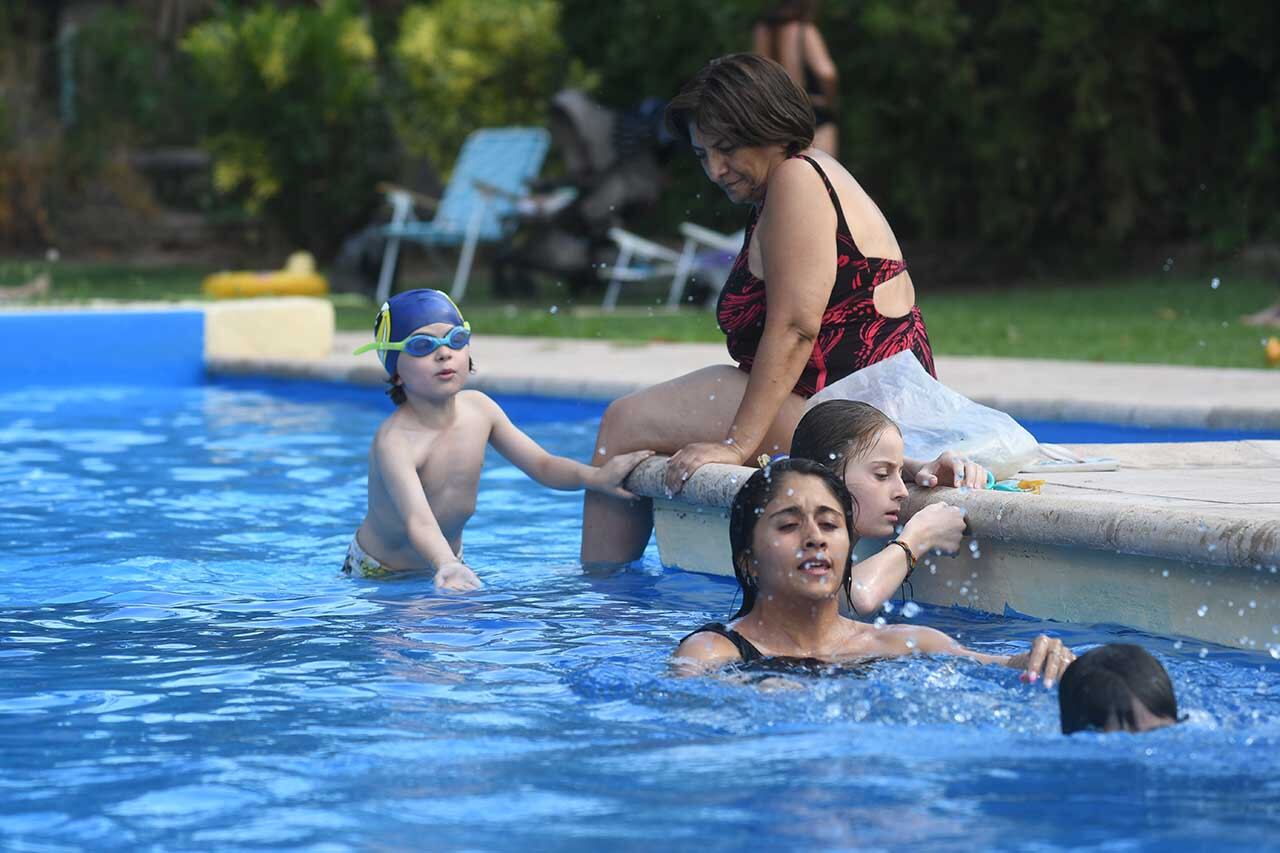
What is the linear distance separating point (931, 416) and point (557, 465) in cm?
117

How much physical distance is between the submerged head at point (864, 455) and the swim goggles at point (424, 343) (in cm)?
125

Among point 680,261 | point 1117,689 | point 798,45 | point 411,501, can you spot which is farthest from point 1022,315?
point 1117,689

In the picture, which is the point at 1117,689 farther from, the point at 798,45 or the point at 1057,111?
the point at 1057,111

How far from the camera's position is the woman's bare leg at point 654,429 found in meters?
4.97

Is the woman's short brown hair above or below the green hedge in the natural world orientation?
below

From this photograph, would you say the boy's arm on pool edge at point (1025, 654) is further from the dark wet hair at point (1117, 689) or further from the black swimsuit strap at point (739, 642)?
the black swimsuit strap at point (739, 642)

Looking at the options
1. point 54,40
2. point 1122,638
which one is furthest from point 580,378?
point 54,40

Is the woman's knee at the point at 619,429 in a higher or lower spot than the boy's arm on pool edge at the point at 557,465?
higher

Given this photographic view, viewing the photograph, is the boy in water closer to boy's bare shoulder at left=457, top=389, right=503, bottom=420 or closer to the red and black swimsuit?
boy's bare shoulder at left=457, top=389, right=503, bottom=420

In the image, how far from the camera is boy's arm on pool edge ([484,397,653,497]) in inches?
200

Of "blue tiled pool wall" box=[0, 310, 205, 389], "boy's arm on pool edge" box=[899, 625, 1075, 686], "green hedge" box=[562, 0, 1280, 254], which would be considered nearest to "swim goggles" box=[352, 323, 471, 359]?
"boy's arm on pool edge" box=[899, 625, 1075, 686]

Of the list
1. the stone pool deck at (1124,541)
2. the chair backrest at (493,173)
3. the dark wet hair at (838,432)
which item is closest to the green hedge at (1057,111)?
the chair backrest at (493,173)

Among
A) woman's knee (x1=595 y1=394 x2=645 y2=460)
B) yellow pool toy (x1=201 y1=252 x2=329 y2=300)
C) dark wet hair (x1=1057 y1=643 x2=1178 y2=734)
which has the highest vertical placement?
yellow pool toy (x1=201 y1=252 x2=329 y2=300)

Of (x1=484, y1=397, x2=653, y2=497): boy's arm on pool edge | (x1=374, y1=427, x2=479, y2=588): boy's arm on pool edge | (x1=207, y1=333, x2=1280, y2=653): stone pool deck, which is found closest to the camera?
(x1=207, y1=333, x2=1280, y2=653): stone pool deck
